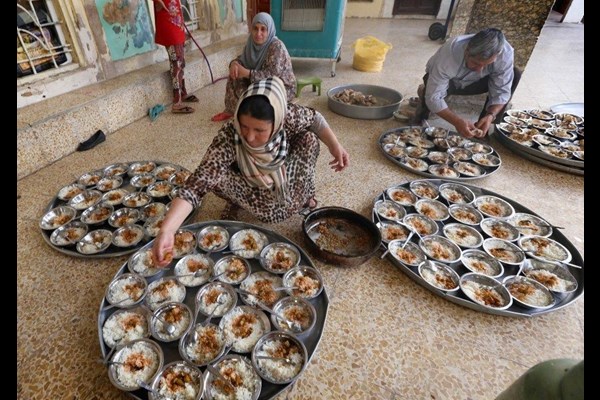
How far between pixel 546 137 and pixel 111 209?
395 cm

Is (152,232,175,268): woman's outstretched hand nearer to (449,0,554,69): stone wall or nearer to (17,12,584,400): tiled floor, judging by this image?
(17,12,584,400): tiled floor

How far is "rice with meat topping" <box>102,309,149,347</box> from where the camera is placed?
1321 millimetres

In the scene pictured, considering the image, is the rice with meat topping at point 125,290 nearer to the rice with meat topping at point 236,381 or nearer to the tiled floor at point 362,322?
the tiled floor at point 362,322

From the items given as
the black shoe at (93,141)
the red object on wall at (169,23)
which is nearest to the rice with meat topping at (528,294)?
the black shoe at (93,141)

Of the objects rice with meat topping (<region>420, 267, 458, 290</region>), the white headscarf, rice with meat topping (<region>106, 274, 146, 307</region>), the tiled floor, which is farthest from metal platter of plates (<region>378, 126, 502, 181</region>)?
rice with meat topping (<region>106, 274, 146, 307</region>)

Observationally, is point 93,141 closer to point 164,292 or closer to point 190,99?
point 190,99

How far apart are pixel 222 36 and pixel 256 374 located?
542 cm

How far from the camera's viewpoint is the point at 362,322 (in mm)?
1553

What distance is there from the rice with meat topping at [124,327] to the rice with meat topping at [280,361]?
54 cm

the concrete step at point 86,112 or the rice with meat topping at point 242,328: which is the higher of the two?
the concrete step at point 86,112

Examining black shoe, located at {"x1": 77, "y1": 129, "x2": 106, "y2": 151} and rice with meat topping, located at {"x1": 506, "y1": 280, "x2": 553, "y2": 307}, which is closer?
rice with meat topping, located at {"x1": 506, "y1": 280, "x2": 553, "y2": 307}

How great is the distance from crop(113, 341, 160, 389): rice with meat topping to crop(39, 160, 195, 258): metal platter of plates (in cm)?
→ 71

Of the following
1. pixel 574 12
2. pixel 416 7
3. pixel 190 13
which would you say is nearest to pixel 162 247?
pixel 190 13

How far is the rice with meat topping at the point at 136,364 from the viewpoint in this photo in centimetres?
119
